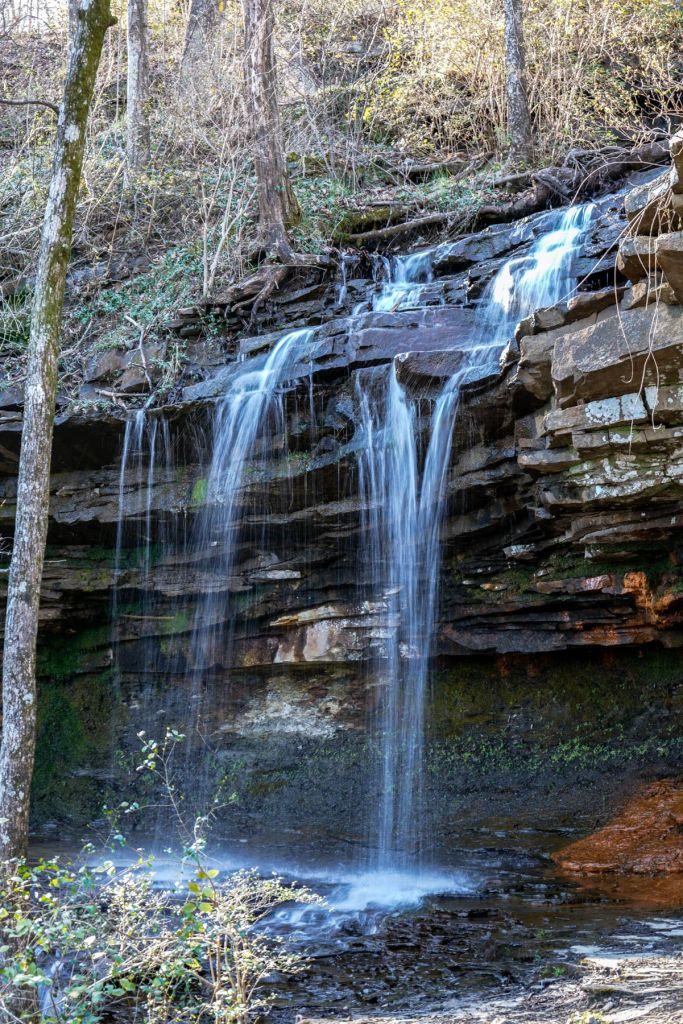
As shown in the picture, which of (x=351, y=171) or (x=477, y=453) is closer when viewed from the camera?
(x=477, y=453)

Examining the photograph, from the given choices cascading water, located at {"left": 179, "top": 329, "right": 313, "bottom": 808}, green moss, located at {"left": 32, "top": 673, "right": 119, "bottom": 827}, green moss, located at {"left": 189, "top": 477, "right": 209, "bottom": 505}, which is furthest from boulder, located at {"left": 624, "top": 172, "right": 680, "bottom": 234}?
green moss, located at {"left": 32, "top": 673, "right": 119, "bottom": 827}

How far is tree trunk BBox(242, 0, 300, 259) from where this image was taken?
45.0ft

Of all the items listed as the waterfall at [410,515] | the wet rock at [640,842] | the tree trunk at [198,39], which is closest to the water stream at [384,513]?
the waterfall at [410,515]

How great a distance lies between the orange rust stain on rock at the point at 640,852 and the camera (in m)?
7.72

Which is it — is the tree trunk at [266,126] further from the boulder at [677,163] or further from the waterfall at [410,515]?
the boulder at [677,163]

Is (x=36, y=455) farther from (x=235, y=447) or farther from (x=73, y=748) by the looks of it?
(x=73, y=748)

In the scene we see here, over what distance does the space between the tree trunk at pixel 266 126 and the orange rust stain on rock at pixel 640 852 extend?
929 cm

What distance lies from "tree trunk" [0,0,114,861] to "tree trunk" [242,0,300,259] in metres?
6.33

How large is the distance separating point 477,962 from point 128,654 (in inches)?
255

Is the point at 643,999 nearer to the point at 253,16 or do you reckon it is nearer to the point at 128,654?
the point at 128,654

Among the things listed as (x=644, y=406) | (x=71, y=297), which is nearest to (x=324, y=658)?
(x=644, y=406)

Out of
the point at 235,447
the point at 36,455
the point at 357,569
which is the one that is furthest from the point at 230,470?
the point at 36,455

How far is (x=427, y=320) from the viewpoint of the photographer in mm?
10047

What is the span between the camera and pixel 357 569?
10109 mm
